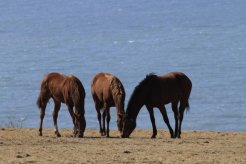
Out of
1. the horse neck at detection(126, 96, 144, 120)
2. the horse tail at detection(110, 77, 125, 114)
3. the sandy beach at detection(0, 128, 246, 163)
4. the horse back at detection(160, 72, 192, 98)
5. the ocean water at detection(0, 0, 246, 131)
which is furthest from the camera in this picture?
the ocean water at detection(0, 0, 246, 131)

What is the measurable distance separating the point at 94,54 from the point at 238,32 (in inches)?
598

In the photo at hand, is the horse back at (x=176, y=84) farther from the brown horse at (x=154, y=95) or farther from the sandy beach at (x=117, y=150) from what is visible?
the sandy beach at (x=117, y=150)

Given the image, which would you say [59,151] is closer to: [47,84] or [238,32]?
[47,84]

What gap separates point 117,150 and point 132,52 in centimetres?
3950

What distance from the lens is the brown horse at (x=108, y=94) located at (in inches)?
776

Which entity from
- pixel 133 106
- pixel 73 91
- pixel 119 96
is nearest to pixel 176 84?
pixel 133 106

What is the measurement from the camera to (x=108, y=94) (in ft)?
65.9

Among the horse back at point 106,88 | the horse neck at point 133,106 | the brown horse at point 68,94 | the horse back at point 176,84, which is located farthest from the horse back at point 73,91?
the horse back at point 176,84

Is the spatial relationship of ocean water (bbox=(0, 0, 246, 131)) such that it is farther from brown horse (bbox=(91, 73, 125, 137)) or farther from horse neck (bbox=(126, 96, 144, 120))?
horse neck (bbox=(126, 96, 144, 120))

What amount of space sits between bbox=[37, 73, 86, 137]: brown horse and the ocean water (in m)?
6.34

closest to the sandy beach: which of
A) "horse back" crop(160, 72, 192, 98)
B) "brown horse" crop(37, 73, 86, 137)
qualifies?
"brown horse" crop(37, 73, 86, 137)

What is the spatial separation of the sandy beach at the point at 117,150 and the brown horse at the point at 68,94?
3.06 ft

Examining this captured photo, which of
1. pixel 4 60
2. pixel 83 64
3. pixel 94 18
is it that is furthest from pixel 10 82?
pixel 94 18

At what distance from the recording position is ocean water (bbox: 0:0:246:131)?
106ft
